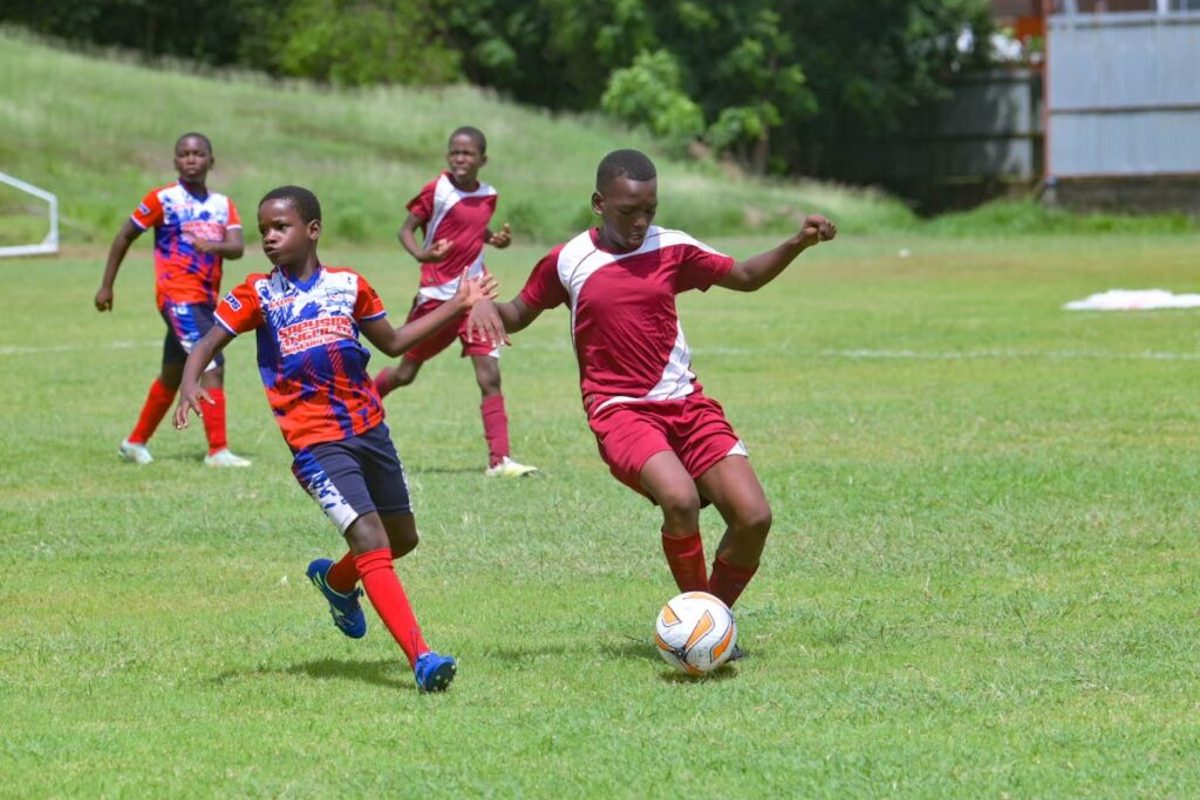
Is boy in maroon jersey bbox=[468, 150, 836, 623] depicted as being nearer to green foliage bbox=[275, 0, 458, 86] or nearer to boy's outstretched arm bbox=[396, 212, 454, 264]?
boy's outstretched arm bbox=[396, 212, 454, 264]

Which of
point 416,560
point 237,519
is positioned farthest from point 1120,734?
point 237,519

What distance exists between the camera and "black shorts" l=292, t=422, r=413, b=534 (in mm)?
7062

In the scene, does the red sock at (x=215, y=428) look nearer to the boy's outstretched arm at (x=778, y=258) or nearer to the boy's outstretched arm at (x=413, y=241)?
the boy's outstretched arm at (x=413, y=241)

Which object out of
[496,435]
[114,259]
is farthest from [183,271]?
[496,435]

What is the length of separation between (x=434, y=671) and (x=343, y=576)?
0.95 meters

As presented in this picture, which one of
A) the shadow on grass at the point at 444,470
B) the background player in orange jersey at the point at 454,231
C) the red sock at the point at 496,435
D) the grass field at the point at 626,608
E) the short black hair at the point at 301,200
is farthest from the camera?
the background player in orange jersey at the point at 454,231

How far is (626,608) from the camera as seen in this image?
27.5 feet

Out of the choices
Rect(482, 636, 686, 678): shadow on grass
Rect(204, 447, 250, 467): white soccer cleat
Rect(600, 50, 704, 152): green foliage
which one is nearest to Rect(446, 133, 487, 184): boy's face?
Rect(204, 447, 250, 467): white soccer cleat

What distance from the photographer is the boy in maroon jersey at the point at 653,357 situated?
7312 mm

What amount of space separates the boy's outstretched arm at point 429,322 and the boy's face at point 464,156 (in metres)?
5.55

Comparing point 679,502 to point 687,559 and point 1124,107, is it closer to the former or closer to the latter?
point 687,559

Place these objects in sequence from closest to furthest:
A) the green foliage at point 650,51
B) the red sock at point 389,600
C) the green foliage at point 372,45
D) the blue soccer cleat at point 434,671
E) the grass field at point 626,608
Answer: the grass field at point 626,608
the blue soccer cleat at point 434,671
the red sock at point 389,600
the green foliage at point 650,51
the green foliage at point 372,45

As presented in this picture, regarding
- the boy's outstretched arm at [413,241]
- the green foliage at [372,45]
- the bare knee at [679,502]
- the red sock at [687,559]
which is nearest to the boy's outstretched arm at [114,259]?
the boy's outstretched arm at [413,241]

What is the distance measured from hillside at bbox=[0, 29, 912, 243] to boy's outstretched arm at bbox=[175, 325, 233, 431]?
30.8m
